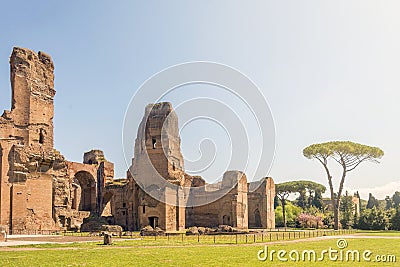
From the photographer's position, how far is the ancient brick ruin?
34188 mm

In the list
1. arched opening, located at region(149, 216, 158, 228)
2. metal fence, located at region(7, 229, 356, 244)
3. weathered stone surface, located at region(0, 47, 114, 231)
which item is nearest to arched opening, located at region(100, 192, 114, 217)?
weathered stone surface, located at region(0, 47, 114, 231)

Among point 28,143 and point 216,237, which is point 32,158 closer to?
point 28,143

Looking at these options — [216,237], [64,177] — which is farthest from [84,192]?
[216,237]

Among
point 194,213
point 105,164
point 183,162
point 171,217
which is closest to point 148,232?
point 171,217

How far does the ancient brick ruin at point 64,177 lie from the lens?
112 ft

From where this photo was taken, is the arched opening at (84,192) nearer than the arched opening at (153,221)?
No

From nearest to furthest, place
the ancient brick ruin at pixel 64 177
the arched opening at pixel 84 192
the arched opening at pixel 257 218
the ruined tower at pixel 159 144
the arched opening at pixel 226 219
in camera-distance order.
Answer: the ancient brick ruin at pixel 64 177, the ruined tower at pixel 159 144, the arched opening at pixel 226 219, the arched opening at pixel 84 192, the arched opening at pixel 257 218

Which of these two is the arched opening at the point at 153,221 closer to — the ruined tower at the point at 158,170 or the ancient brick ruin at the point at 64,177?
the ruined tower at the point at 158,170

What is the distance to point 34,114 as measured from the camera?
133 feet

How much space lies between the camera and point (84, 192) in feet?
178

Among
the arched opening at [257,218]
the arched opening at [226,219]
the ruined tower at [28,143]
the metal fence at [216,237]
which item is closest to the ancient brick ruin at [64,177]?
the ruined tower at [28,143]

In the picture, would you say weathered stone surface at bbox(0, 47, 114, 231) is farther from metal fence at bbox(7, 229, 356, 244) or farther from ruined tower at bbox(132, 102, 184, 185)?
ruined tower at bbox(132, 102, 184, 185)

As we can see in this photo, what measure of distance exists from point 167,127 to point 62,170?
10974 mm

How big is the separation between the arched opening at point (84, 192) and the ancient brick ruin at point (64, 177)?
217 centimetres
